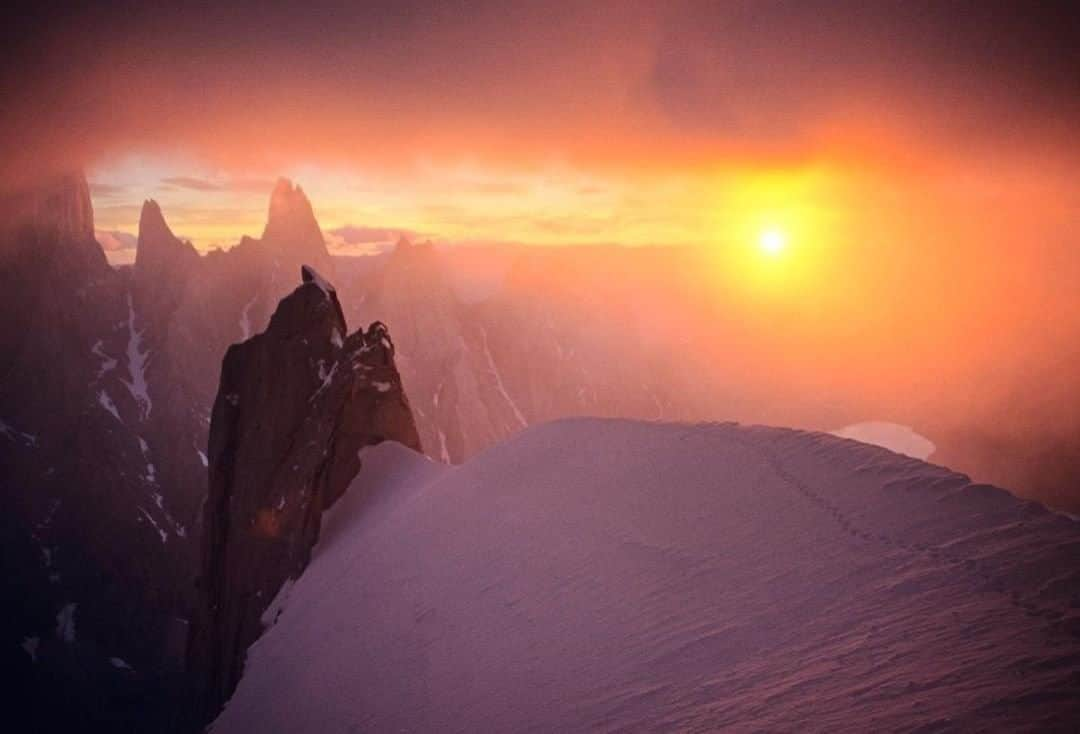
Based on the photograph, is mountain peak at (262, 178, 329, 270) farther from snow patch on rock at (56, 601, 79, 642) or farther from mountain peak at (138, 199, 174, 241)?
snow patch on rock at (56, 601, 79, 642)

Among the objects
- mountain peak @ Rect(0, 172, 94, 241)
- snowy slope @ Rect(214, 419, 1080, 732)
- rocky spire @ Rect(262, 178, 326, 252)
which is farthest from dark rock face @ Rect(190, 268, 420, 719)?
mountain peak @ Rect(0, 172, 94, 241)

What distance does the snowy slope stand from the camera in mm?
6035

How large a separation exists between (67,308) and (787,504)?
471 ft

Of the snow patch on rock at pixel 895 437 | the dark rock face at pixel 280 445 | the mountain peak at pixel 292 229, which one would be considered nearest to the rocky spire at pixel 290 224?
the mountain peak at pixel 292 229

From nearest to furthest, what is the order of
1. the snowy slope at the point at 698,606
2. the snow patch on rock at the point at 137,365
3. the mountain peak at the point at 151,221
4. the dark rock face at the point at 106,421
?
the snowy slope at the point at 698,606
the dark rock face at the point at 106,421
the snow patch on rock at the point at 137,365
the mountain peak at the point at 151,221

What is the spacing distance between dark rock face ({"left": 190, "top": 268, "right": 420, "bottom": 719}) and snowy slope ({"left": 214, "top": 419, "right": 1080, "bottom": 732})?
7.09 metres

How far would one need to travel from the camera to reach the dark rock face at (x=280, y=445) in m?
22.4

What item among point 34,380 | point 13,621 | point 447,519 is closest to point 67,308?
point 34,380

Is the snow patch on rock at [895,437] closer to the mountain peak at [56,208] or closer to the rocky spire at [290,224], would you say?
the rocky spire at [290,224]

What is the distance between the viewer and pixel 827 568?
8.47 meters

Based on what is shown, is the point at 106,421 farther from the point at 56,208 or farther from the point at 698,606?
the point at 698,606

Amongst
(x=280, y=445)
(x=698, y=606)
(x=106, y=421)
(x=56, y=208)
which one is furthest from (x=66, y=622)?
(x=698, y=606)

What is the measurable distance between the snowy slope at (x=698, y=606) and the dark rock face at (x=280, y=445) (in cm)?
709

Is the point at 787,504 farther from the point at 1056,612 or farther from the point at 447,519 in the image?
the point at 447,519
